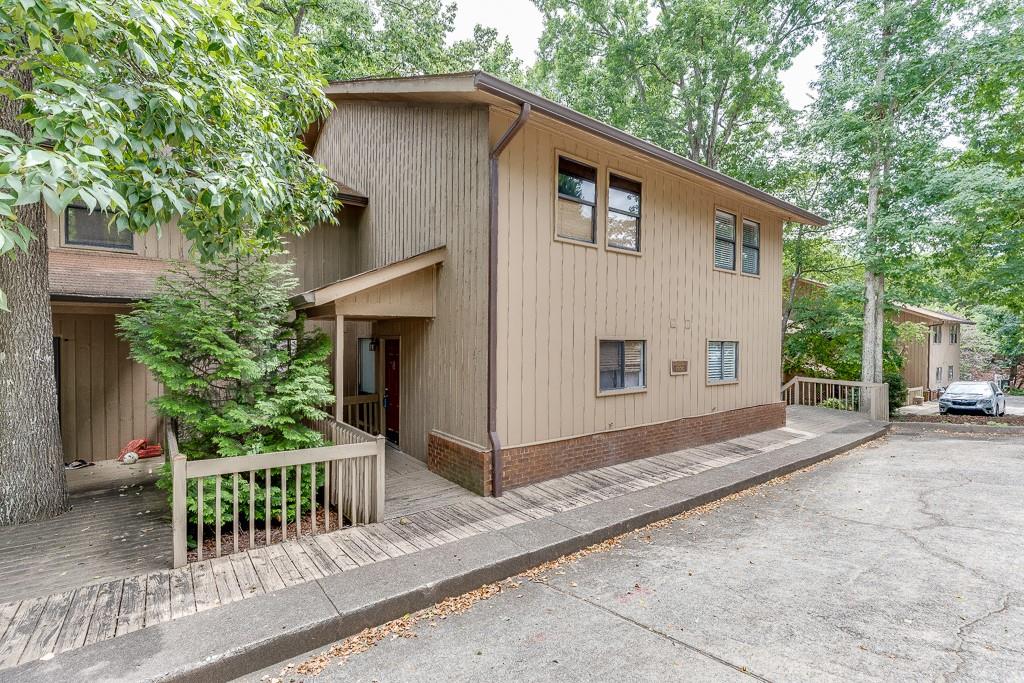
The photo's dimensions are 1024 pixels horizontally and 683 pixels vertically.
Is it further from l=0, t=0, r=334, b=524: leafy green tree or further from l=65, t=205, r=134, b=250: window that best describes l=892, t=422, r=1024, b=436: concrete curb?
l=65, t=205, r=134, b=250: window

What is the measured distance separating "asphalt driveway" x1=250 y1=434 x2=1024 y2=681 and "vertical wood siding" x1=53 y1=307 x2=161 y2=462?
697 cm

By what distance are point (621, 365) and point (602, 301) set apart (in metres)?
1.10

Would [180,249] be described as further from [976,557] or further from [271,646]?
[976,557]

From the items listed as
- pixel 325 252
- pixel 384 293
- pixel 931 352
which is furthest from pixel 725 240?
pixel 931 352

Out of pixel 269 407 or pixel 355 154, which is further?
pixel 355 154

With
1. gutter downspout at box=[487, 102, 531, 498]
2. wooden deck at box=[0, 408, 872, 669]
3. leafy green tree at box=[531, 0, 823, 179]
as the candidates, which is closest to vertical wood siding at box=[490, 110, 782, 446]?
gutter downspout at box=[487, 102, 531, 498]

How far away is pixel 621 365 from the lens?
741 cm

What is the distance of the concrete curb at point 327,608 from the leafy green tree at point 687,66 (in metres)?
15.5

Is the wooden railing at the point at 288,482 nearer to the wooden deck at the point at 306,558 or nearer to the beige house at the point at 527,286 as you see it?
the wooden deck at the point at 306,558

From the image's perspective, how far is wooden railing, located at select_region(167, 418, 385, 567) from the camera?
4066mm

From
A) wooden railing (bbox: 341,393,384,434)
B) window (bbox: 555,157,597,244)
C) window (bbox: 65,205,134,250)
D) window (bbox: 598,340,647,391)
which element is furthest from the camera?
wooden railing (bbox: 341,393,384,434)

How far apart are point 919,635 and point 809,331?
14309 mm

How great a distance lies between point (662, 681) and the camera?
2.89 meters

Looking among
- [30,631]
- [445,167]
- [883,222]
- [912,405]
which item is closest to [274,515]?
[30,631]
